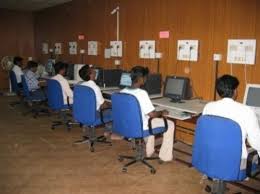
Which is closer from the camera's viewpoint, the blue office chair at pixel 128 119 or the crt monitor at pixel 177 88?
the blue office chair at pixel 128 119

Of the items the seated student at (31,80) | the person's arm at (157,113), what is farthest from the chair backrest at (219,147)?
the seated student at (31,80)

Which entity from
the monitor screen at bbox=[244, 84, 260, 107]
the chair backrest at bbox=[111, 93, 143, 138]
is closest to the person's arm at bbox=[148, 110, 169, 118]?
the chair backrest at bbox=[111, 93, 143, 138]

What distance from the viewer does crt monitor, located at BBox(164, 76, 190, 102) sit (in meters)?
4.03

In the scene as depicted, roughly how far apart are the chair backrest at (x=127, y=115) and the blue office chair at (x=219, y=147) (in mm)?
921

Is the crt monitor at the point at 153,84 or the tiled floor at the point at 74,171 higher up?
the crt monitor at the point at 153,84

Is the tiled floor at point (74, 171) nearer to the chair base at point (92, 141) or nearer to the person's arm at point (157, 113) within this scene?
the chair base at point (92, 141)

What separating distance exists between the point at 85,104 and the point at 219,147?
2.14 m

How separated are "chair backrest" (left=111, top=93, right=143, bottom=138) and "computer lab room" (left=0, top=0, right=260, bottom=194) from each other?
0.04 feet

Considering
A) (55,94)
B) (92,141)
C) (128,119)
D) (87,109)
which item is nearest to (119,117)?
(128,119)

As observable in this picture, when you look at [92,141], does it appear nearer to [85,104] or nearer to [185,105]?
[85,104]

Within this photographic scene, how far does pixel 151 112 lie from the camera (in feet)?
10.7

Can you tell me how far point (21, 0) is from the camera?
24.6 ft

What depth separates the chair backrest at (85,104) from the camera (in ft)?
12.6

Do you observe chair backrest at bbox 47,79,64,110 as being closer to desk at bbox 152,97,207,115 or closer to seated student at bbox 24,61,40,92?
seated student at bbox 24,61,40,92
